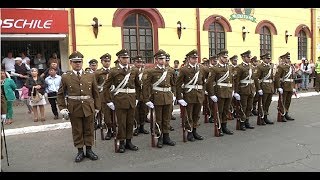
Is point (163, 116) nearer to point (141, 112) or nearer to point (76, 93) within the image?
point (141, 112)

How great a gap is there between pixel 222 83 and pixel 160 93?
5.35 ft

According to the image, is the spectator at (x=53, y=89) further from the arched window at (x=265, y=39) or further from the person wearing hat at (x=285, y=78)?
the arched window at (x=265, y=39)

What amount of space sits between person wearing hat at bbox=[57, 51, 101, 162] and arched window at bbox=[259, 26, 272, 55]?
566 inches

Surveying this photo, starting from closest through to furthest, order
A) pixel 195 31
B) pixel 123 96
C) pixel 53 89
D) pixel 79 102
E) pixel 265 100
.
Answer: pixel 79 102, pixel 123 96, pixel 265 100, pixel 53 89, pixel 195 31

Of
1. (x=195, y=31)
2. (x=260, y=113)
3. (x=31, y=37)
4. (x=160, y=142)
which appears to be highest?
(x=195, y=31)

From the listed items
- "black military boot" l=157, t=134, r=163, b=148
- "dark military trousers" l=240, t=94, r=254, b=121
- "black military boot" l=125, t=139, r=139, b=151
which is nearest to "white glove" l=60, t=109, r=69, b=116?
"black military boot" l=125, t=139, r=139, b=151

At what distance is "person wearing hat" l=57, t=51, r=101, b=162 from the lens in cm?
609

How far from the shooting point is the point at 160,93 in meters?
7.00

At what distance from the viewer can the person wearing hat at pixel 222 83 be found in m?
7.89

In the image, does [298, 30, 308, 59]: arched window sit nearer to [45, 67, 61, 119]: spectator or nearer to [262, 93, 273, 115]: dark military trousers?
[262, 93, 273, 115]: dark military trousers

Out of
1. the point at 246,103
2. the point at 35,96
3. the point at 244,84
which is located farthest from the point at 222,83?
the point at 35,96

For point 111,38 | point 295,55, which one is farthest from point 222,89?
point 295,55

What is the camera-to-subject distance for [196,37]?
16.3 m

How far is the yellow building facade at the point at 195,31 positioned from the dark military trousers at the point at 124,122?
7.18 meters
